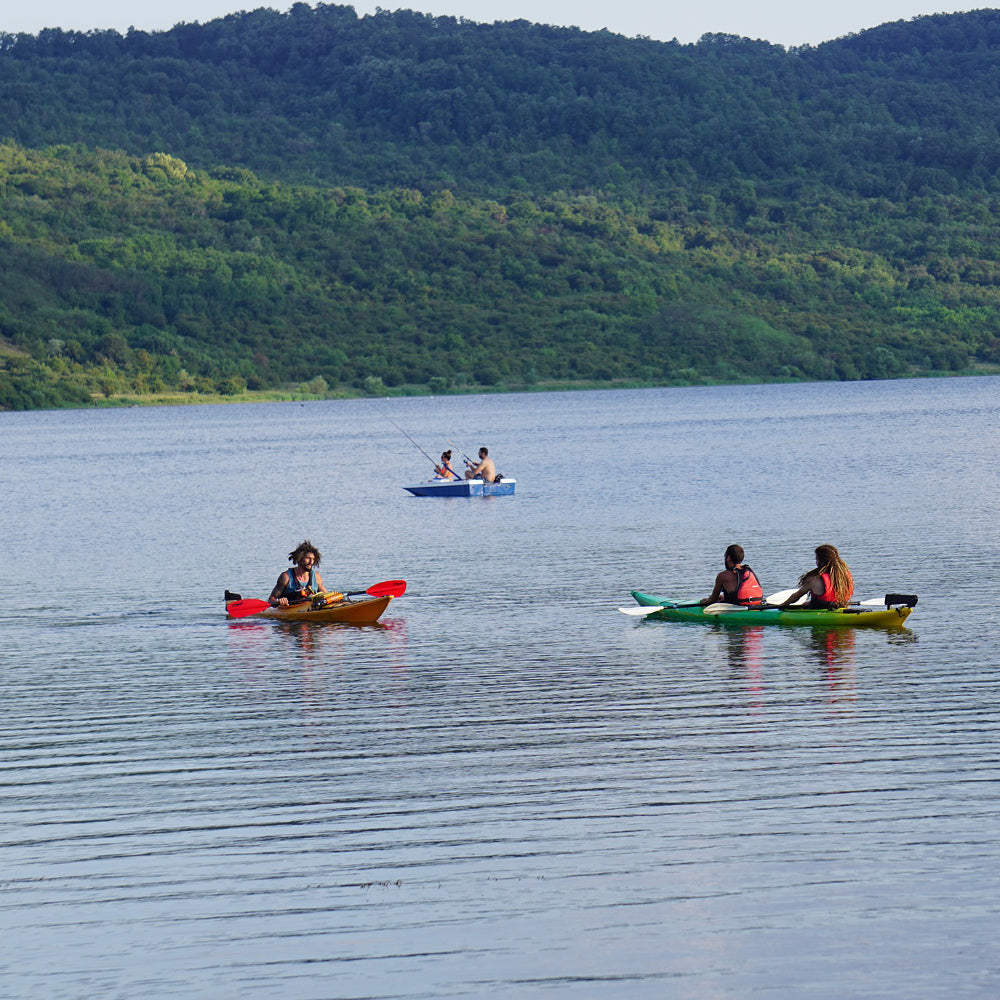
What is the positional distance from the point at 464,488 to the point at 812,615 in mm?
31124

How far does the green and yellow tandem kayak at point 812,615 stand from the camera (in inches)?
932

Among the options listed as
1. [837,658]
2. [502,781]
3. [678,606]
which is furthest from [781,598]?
[502,781]

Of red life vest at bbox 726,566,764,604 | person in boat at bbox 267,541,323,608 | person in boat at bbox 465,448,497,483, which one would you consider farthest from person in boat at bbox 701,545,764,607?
person in boat at bbox 465,448,497,483

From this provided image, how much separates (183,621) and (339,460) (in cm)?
6108

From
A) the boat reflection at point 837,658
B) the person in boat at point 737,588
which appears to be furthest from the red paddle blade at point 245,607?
the boat reflection at point 837,658

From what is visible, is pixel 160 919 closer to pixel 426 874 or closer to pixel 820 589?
pixel 426 874

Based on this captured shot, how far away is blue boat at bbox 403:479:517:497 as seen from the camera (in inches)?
2124

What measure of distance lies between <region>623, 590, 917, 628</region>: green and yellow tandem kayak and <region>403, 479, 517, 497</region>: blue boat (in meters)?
29.0

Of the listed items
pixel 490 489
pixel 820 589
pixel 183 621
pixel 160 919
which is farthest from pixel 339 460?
pixel 160 919

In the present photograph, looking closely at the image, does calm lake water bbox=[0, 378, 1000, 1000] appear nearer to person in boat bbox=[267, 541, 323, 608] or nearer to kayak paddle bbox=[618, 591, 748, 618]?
kayak paddle bbox=[618, 591, 748, 618]

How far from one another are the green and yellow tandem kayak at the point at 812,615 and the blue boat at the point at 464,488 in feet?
95.3

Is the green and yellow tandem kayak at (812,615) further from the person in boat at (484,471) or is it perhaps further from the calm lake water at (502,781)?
the person in boat at (484,471)

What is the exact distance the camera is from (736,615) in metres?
24.5

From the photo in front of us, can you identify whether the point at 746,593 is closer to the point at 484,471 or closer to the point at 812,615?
the point at 812,615
